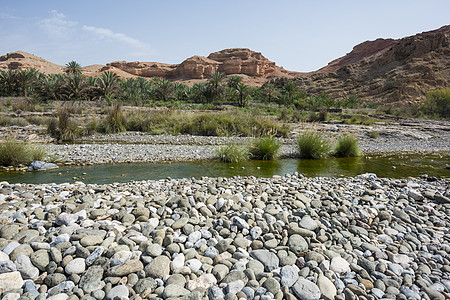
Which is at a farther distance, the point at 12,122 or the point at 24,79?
the point at 24,79

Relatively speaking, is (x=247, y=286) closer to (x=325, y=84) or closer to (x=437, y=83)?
→ (x=437, y=83)

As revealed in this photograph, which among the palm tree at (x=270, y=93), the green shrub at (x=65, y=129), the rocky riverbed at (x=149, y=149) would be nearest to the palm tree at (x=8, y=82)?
the green shrub at (x=65, y=129)

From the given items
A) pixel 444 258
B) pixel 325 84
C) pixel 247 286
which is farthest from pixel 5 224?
pixel 325 84

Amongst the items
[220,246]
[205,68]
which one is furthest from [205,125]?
[205,68]

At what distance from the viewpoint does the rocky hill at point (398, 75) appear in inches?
1609

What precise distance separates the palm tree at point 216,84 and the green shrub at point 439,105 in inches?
998

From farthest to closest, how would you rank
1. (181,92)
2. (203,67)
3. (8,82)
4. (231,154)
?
1. (203,67)
2. (181,92)
3. (8,82)
4. (231,154)

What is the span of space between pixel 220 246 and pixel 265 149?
6171 millimetres

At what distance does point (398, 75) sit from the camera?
154 ft

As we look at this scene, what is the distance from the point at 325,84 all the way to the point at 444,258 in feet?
204

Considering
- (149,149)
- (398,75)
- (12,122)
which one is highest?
(398,75)

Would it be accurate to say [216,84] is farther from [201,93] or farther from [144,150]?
[144,150]

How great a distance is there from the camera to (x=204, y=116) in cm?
1472

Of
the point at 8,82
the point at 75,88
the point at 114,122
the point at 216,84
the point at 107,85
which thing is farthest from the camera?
the point at 216,84
